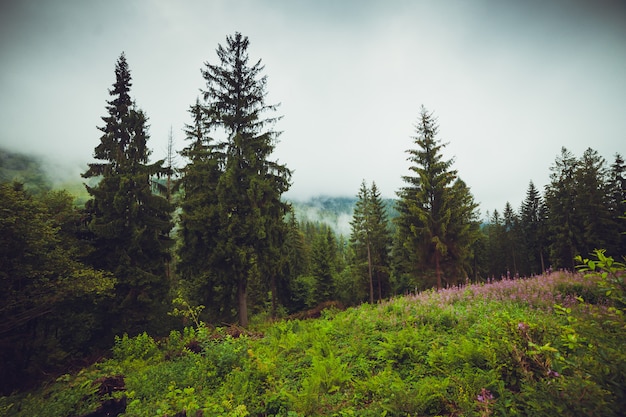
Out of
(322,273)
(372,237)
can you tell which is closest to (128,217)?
(322,273)

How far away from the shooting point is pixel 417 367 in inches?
205

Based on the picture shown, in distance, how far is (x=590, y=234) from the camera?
26.3 m

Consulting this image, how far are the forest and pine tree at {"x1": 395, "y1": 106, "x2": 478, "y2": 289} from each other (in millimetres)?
132

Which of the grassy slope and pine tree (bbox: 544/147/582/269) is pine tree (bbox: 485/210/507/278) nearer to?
pine tree (bbox: 544/147/582/269)

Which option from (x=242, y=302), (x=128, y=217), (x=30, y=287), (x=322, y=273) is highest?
(x=128, y=217)

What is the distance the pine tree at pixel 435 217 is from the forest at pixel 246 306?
132 mm

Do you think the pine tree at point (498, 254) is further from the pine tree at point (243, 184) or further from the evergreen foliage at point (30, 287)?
the evergreen foliage at point (30, 287)

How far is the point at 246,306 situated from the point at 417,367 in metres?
13.1

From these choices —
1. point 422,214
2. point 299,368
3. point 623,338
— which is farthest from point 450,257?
point 623,338

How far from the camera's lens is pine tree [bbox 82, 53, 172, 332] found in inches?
528

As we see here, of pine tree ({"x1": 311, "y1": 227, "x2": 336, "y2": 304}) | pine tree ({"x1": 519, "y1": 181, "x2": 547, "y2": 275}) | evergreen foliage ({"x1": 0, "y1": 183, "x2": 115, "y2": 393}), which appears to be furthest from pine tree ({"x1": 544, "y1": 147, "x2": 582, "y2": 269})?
evergreen foliage ({"x1": 0, "y1": 183, "x2": 115, "y2": 393})

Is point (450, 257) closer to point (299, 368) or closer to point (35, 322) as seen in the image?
point (299, 368)

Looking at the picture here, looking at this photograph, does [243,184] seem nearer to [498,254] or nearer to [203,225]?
[203,225]

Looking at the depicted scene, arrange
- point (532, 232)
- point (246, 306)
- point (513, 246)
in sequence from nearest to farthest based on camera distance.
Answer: point (246, 306)
point (532, 232)
point (513, 246)
